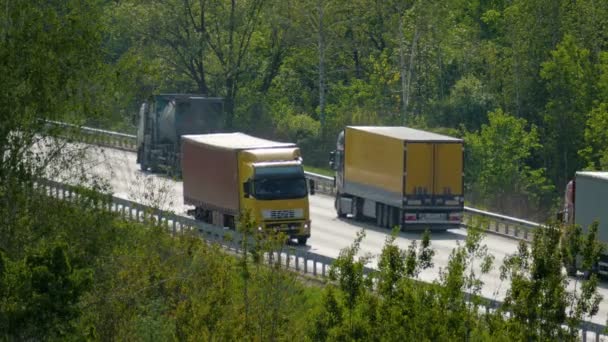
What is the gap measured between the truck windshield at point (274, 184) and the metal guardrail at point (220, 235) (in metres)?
1.47

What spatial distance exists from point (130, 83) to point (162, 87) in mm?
54539

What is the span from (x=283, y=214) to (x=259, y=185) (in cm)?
101

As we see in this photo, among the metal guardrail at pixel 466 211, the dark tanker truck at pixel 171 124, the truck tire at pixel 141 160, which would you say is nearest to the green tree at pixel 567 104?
the metal guardrail at pixel 466 211

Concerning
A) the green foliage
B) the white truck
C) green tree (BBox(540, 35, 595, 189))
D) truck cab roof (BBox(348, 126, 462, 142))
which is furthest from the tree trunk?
the white truck

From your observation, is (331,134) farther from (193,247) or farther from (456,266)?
(456,266)

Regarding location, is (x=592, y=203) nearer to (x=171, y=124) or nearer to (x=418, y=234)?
(x=418, y=234)

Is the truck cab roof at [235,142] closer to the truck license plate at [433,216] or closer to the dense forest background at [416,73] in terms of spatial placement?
the truck license plate at [433,216]

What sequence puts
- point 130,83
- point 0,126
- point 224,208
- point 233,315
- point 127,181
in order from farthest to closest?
A: point 127,181 < point 224,208 < point 130,83 < point 0,126 < point 233,315

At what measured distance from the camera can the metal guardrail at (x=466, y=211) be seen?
104ft

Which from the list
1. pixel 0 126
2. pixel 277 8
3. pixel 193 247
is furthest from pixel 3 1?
pixel 277 8

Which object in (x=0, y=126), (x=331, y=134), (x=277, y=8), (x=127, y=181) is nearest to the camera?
(x=0, y=126)

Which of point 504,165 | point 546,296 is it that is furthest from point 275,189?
point 504,165

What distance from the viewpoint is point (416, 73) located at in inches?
3408

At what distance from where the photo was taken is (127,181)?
2469 inches
